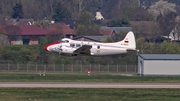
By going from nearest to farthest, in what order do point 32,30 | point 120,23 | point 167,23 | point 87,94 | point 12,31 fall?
1. point 87,94
2. point 12,31
3. point 32,30
4. point 167,23
5. point 120,23

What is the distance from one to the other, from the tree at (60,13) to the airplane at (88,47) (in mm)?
101577

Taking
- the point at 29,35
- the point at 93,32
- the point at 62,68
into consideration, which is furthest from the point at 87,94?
the point at 29,35

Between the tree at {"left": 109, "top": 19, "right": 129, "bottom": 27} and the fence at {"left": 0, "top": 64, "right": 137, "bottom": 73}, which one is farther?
the tree at {"left": 109, "top": 19, "right": 129, "bottom": 27}

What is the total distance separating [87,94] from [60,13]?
136097mm

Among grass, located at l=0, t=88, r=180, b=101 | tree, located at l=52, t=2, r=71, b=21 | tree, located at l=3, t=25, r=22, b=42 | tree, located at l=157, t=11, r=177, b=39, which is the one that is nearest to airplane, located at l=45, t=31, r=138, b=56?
grass, located at l=0, t=88, r=180, b=101

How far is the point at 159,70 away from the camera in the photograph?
9062cm

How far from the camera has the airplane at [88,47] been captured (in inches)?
3329

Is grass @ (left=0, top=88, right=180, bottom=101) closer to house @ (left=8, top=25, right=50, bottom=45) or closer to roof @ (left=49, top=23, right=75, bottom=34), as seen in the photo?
house @ (left=8, top=25, right=50, bottom=45)

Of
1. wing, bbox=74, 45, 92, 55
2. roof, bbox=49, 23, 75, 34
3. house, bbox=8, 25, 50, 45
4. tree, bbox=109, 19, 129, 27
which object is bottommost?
wing, bbox=74, 45, 92, 55

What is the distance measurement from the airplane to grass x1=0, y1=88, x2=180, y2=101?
2478 cm

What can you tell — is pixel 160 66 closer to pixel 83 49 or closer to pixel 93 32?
pixel 83 49

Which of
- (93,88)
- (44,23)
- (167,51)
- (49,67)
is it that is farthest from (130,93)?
(44,23)

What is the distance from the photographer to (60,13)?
628 ft

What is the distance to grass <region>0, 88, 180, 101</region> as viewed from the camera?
176 ft
